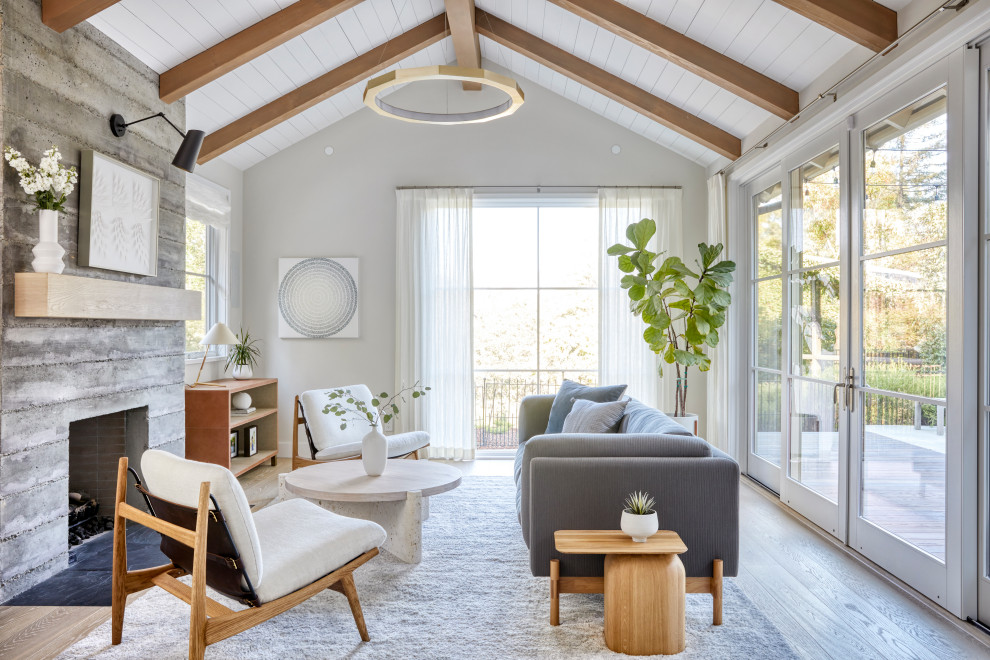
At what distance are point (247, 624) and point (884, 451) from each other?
295cm

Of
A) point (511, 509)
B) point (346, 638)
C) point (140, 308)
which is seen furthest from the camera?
point (511, 509)

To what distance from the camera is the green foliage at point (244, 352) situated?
5.52m

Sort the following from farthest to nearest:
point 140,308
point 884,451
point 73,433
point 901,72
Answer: point 73,433
point 140,308
point 884,451
point 901,72

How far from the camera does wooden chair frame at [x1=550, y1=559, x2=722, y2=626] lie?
2547 millimetres

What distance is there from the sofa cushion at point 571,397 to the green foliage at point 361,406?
0.85m

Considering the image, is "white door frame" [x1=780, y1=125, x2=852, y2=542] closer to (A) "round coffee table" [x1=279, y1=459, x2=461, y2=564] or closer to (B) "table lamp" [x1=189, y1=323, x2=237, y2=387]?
(A) "round coffee table" [x1=279, y1=459, x2=461, y2=564]

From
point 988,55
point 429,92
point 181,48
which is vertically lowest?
point 988,55

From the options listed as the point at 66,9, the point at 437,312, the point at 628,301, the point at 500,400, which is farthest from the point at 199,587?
the point at 500,400

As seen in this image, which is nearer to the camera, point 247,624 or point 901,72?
point 247,624

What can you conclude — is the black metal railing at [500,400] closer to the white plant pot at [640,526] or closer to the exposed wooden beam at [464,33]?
the exposed wooden beam at [464,33]

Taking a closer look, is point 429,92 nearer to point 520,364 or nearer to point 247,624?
point 520,364

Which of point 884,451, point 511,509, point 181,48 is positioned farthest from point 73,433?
point 884,451

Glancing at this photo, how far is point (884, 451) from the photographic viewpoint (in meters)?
3.16

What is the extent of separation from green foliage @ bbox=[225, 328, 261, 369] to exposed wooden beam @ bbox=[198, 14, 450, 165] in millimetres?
1593
